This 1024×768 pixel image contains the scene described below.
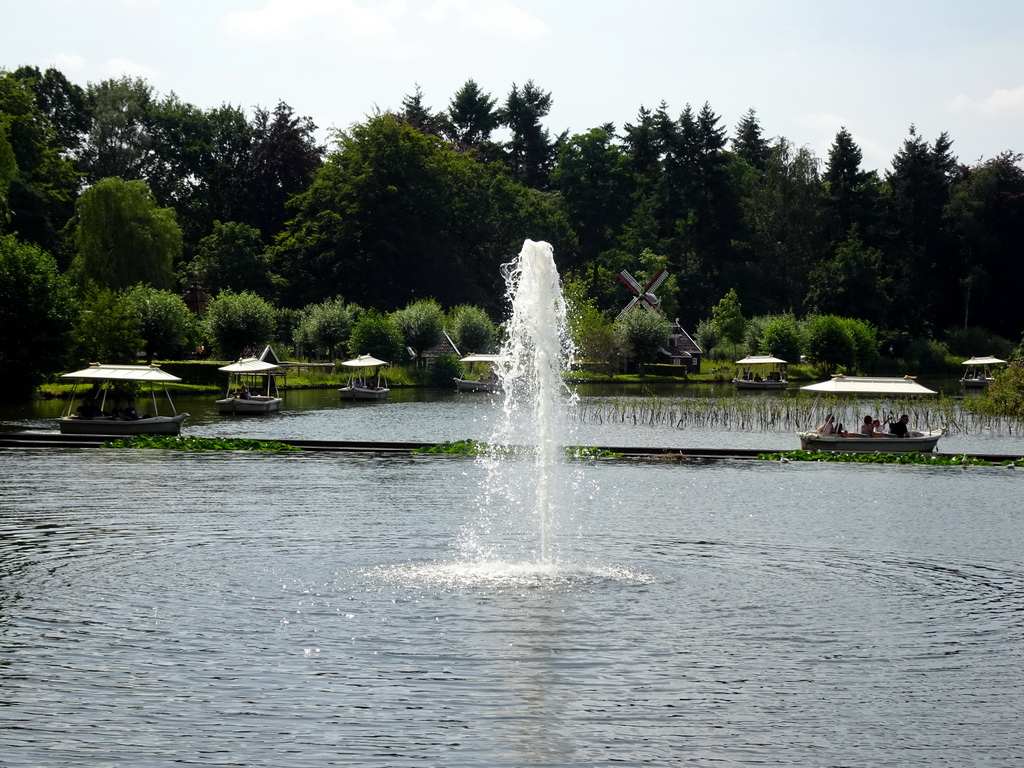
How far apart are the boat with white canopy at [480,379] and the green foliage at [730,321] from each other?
36.6 metres

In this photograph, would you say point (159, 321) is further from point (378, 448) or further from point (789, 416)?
point (378, 448)

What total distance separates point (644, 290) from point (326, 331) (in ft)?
147

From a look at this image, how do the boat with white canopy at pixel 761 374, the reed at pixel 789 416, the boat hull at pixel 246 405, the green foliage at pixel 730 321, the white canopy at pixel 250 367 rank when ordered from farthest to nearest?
the green foliage at pixel 730 321 < the boat with white canopy at pixel 761 374 < the white canopy at pixel 250 367 < the boat hull at pixel 246 405 < the reed at pixel 789 416

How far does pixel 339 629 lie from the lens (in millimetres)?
17219

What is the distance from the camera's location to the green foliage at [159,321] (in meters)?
87.8

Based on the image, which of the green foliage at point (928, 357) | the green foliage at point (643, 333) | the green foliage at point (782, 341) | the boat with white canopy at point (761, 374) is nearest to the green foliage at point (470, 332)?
the green foliage at point (643, 333)

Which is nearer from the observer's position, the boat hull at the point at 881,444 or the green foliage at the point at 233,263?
the boat hull at the point at 881,444

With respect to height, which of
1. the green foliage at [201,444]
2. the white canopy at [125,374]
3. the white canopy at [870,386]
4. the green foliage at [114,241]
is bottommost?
the green foliage at [201,444]

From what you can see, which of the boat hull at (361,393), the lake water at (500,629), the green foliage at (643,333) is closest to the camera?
the lake water at (500,629)

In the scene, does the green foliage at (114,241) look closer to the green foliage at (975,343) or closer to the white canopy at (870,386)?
the white canopy at (870,386)

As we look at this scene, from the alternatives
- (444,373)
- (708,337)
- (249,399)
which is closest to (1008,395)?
(249,399)

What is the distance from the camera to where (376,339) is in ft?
337

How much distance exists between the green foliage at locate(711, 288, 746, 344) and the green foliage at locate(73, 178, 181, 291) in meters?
62.5

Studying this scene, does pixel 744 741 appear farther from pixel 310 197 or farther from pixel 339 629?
pixel 310 197
